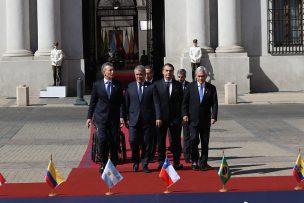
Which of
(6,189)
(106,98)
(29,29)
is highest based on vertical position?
(29,29)

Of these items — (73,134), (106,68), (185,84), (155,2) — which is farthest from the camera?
(155,2)

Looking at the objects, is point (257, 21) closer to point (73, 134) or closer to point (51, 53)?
point (51, 53)

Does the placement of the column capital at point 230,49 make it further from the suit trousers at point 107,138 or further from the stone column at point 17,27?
the suit trousers at point 107,138

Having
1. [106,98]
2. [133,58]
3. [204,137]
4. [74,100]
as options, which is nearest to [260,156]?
[204,137]

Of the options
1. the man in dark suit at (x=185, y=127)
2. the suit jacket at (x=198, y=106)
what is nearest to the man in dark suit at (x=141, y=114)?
the suit jacket at (x=198, y=106)

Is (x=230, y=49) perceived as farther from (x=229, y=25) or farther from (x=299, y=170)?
(x=299, y=170)

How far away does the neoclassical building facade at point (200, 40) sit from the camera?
1131 inches

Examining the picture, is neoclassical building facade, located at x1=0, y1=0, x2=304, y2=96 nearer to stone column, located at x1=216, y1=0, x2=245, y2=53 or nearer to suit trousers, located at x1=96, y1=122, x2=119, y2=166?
stone column, located at x1=216, y1=0, x2=245, y2=53

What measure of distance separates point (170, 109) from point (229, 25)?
1592 cm

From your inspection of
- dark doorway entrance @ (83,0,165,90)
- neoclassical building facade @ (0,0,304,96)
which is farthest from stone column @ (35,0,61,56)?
dark doorway entrance @ (83,0,165,90)

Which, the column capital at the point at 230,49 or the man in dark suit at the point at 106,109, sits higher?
the column capital at the point at 230,49

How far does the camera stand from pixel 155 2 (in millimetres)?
34188

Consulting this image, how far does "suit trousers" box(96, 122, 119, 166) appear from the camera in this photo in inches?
515

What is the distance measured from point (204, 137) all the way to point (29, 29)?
17285mm
